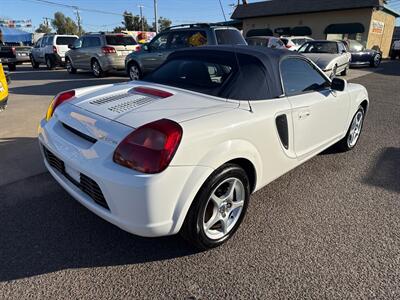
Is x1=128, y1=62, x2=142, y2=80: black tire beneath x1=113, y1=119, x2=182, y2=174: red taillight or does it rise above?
beneath

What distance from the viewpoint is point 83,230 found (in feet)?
8.64

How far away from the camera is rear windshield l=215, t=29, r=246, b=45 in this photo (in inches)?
333

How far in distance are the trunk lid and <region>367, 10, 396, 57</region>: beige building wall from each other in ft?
97.7

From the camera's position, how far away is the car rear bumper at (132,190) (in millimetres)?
1906

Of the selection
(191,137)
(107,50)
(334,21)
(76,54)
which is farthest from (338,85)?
(334,21)

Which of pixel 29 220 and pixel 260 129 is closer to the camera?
pixel 260 129

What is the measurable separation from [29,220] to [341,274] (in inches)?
103

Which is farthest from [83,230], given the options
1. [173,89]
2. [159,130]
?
[173,89]

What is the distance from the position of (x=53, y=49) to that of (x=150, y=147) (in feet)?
51.0

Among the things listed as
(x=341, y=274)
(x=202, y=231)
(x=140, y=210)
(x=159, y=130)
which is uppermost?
(x=159, y=130)

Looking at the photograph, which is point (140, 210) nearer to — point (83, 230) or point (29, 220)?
point (83, 230)

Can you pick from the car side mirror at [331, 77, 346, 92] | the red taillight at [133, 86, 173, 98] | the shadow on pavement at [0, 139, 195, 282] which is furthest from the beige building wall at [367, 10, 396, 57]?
the shadow on pavement at [0, 139, 195, 282]

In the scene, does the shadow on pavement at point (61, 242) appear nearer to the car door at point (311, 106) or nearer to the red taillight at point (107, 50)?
the car door at point (311, 106)

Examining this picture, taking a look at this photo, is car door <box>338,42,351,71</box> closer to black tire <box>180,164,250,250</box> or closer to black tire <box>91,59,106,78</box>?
black tire <box>91,59,106,78</box>
